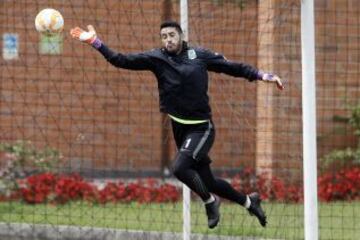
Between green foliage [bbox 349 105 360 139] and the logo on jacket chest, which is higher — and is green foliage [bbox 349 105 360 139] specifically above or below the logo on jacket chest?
below

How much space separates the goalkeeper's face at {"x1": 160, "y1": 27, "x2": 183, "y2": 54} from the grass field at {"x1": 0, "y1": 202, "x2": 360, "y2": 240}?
100 inches

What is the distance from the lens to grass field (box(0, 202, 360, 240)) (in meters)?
11.1

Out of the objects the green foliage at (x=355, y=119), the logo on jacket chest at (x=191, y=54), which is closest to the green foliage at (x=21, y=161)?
the green foliage at (x=355, y=119)

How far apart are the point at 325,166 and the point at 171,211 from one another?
2.77 m

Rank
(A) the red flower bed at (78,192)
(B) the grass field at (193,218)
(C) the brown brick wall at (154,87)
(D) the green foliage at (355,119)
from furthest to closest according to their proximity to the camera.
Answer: (D) the green foliage at (355,119) < (C) the brown brick wall at (154,87) < (A) the red flower bed at (78,192) < (B) the grass field at (193,218)

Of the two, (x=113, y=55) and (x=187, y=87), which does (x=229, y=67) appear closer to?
(x=187, y=87)

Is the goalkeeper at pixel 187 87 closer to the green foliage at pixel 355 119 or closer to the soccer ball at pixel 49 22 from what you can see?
the soccer ball at pixel 49 22

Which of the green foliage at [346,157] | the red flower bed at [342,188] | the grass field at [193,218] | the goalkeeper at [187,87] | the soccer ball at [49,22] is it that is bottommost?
the grass field at [193,218]

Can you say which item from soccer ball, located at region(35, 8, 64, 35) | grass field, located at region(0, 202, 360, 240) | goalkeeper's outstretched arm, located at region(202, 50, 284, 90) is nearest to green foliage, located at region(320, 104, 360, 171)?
grass field, located at region(0, 202, 360, 240)

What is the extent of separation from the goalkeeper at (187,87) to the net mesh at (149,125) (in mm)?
1742

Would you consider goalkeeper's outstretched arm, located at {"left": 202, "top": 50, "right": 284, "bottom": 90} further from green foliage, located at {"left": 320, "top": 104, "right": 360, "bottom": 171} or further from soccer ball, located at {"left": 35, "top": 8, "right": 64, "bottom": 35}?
green foliage, located at {"left": 320, "top": 104, "right": 360, "bottom": 171}

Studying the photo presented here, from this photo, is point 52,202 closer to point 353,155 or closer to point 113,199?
point 113,199

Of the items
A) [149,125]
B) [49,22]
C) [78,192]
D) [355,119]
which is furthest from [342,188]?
[49,22]

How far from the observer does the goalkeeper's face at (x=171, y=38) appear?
8.98 meters
